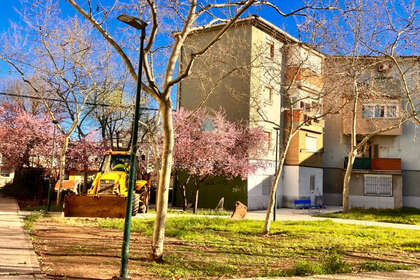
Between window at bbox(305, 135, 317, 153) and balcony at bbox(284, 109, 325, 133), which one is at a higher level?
balcony at bbox(284, 109, 325, 133)

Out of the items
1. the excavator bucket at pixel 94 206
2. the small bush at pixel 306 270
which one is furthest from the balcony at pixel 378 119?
the small bush at pixel 306 270

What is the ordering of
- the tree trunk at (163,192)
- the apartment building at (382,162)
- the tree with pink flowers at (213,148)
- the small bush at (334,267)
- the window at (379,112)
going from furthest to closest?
the window at (379,112)
the apartment building at (382,162)
the tree with pink flowers at (213,148)
the tree trunk at (163,192)
the small bush at (334,267)

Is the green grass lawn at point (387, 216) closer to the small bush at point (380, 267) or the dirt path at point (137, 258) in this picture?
the dirt path at point (137, 258)

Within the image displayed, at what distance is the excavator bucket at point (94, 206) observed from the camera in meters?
14.8

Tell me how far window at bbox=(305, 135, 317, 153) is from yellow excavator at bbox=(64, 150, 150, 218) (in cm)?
1419

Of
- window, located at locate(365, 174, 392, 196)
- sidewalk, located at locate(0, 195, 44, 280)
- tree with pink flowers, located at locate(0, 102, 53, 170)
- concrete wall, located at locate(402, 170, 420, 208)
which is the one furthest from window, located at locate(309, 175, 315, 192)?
sidewalk, located at locate(0, 195, 44, 280)

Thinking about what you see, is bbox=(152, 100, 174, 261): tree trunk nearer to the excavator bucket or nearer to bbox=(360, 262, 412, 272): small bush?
bbox=(360, 262, 412, 272): small bush

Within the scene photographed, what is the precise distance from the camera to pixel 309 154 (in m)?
29.2

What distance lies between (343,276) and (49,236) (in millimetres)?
7851

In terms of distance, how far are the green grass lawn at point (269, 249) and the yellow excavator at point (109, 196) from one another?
373 mm

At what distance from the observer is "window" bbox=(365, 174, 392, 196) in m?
30.6

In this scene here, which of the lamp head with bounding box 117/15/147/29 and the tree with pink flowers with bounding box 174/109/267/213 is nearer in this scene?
the lamp head with bounding box 117/15/147/29

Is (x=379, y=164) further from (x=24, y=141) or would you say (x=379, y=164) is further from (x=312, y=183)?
(x=24, y=141)

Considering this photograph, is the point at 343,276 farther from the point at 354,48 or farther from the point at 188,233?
the point at 354,48
